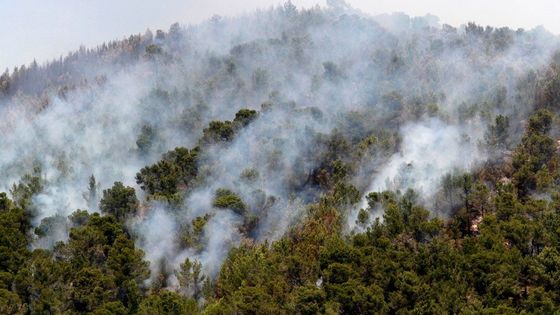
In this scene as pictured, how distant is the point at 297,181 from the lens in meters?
61.7

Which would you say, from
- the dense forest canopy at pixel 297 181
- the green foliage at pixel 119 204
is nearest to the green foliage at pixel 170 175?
the dense forest canopy at pixel 297 181

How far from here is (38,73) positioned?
399ft

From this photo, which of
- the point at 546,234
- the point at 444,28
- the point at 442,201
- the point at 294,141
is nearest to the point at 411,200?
the point at 442,201

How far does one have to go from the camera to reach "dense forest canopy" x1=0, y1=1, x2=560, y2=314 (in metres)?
38.4

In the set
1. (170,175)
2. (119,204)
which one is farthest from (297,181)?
(119,204)

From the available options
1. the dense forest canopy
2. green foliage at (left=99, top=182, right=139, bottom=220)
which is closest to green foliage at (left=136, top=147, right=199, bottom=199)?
the dense forest canopy

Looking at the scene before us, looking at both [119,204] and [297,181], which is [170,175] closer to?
[119,204]

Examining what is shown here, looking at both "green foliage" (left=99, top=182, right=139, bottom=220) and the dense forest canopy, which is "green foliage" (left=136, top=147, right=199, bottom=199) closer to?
the dense forest canopy

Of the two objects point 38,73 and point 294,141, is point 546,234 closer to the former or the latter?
point 294,141

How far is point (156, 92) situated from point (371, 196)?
4631 centimetres

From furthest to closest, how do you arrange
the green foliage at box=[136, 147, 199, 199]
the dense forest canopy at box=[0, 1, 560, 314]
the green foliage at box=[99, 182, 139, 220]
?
the green foliage at box=[136, 147, 199, 199] → the green foliage at box=[99, 182, 139, 220] → the dense forest canopy at box=[0, 1, 560, 314]

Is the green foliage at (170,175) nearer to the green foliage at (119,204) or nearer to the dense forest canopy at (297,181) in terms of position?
the dense forest canopy at (297,181)

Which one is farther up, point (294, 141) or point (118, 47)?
point (294, 141)

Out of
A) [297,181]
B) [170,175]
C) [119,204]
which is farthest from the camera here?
[297,181]
